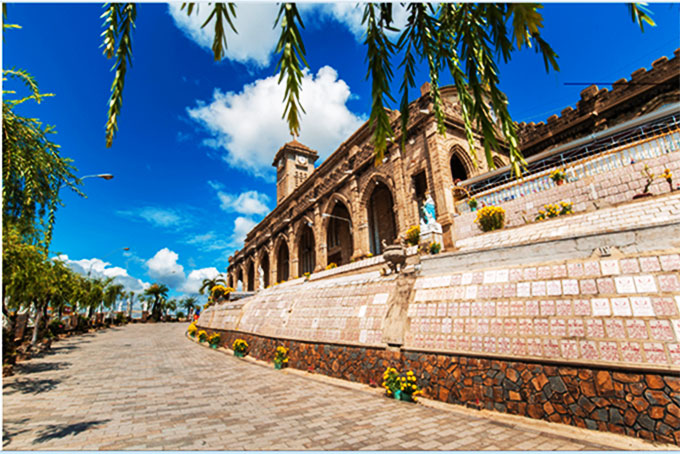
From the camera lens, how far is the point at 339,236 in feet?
91.6

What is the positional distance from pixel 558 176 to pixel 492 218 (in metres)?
2.43

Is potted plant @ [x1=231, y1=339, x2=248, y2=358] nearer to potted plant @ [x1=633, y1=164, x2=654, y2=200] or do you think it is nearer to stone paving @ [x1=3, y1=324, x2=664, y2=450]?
stone paving @ [x1=3, y1=324, x2=664, y2=450]

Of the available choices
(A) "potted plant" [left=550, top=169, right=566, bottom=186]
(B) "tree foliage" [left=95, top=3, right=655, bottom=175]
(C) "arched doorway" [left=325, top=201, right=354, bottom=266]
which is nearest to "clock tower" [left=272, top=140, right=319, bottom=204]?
(C) "arched doorway" [left=325, top=201, right=354, bottom=266]

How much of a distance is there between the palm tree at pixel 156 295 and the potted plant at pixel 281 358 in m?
46.8

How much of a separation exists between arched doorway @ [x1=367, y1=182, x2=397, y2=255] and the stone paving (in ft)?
48.8

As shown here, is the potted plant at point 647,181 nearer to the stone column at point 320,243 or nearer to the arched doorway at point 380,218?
the arched doorway at point 380,218

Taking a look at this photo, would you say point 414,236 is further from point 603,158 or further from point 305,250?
point 305,250

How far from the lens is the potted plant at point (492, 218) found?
11.6 m

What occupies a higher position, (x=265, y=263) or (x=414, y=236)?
(x=265, y=263)

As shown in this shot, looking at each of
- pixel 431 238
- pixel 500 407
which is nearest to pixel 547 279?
pixel 500 407

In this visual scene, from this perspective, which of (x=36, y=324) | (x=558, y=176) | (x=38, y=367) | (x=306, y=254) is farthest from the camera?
(x=306, y=254)

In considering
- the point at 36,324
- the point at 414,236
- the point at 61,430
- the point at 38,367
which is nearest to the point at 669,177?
the point at 414,236

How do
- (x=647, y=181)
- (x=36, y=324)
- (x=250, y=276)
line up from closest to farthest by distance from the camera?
(x=647, y=181), (x=36, y=324), (x=250, y=276)

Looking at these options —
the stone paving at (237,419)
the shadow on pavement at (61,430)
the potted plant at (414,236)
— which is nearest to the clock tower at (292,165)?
the potted plant at (414,236)
